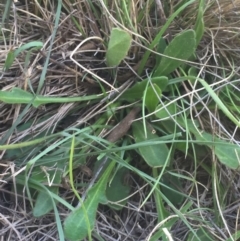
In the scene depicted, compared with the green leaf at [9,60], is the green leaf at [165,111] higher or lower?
lower

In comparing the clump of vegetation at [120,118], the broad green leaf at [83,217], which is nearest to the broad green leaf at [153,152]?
the clump of vegetation at [120,118]

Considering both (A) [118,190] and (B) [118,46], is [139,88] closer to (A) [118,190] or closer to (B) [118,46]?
(B) [118,46]

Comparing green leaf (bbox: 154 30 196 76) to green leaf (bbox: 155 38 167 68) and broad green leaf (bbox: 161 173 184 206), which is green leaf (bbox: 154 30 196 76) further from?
broad green leaf (bbox: 161 173 184 206)

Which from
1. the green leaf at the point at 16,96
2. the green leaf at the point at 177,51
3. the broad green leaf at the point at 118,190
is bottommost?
the broad green leaf at the point at 118,190

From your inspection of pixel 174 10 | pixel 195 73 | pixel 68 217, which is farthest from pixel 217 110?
pixel 68 217

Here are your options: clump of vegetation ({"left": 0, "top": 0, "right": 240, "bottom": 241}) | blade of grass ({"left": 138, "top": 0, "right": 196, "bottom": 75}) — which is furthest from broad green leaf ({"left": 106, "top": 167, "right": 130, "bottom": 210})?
blade of grass ({"left": 138, "top": 0, "right": 196, "bottom": 75})

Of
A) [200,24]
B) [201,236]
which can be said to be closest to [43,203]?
[201,236]

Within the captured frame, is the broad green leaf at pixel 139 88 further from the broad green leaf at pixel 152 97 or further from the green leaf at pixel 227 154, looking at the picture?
Result: the green leaf at pixel 227 154

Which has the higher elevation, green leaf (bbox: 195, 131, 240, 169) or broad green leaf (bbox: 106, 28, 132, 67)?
broad green leaf (bbox: 106, 28, 132, 67)
